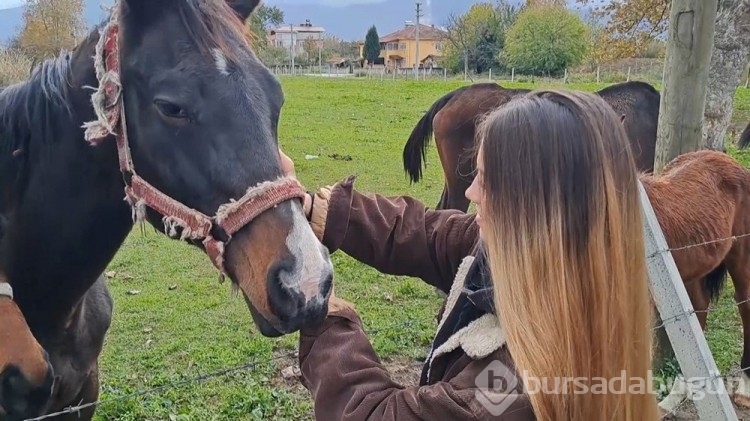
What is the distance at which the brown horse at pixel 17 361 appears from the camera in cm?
154

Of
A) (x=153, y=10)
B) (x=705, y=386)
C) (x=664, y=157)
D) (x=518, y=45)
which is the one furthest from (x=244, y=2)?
(x=518, y=45)

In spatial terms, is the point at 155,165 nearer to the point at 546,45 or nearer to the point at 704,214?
the point at 704,214

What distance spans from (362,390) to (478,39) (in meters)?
38.5

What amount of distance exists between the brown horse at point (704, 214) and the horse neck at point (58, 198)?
254 cm

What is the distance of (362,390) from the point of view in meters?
1.34

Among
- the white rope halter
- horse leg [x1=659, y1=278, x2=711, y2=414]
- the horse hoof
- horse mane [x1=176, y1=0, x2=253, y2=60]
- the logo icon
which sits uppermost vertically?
horse mane [x1=176, y1=0, x2=253, y2=60]

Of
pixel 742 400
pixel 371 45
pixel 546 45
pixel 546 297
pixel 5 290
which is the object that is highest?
pixel 371 45

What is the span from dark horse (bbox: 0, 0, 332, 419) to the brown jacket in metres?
0.12

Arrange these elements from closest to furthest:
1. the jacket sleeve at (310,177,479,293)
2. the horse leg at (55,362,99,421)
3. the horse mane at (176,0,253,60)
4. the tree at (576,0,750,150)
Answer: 1. the horse mane at (176,0,253,60)
2. the jacket sleeve at (310,177,479,293)
3. the horse leg at (55,362,99,421)
4. the tree at (576,0,750,150)

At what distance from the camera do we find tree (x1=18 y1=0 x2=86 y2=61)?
8.45 ft

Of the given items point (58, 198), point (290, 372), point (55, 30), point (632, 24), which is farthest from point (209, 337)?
point (632, 24)

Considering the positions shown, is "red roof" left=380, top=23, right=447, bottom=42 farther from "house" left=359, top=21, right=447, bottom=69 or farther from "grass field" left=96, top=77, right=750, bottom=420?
"grass field" left=96, top=77, right=750, bottom=420

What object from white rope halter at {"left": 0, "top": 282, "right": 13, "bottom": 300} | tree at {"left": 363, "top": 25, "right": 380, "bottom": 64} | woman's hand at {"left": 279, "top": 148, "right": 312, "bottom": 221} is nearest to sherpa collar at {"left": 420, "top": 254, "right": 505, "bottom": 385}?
woman's hand at {"left": 279, "top": 148, "right": 312, "bottom": 221}

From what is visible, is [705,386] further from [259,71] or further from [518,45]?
[518,45]
